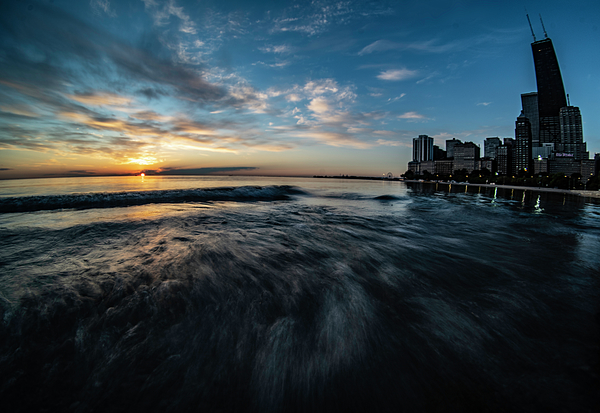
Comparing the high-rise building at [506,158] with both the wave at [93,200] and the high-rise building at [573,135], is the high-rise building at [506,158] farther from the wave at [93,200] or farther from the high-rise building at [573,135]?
the wave at [93,200]

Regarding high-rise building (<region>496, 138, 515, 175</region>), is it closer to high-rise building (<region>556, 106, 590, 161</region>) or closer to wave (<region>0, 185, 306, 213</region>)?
high-rise building (<region>556, 106, 590, 161</region>)

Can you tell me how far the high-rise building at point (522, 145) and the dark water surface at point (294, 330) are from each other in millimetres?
249446

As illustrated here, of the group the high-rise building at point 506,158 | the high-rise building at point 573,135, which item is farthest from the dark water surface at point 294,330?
the high-rise building at point 573,135

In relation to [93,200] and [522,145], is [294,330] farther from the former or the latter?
[522,145]

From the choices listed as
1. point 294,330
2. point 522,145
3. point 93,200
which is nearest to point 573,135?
point 522,145

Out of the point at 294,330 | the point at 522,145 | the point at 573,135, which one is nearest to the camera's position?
the point at 294,330

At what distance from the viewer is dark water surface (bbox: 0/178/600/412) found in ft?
7.01

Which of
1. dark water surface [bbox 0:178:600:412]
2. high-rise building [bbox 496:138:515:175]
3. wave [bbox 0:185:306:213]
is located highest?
high-rise building [bbox 496:138:515:175]

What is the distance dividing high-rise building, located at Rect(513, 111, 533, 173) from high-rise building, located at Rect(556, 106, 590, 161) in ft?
111

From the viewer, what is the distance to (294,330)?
3027mm

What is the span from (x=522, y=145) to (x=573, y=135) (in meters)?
51.2

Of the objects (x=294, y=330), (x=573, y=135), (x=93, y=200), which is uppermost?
(x=573, y=135)

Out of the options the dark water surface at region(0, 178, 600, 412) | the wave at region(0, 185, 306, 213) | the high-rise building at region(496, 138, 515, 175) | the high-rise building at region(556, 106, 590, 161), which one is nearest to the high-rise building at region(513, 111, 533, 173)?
the high-rise building at region(496, 138, 515, 175)

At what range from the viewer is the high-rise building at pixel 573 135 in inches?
7530
